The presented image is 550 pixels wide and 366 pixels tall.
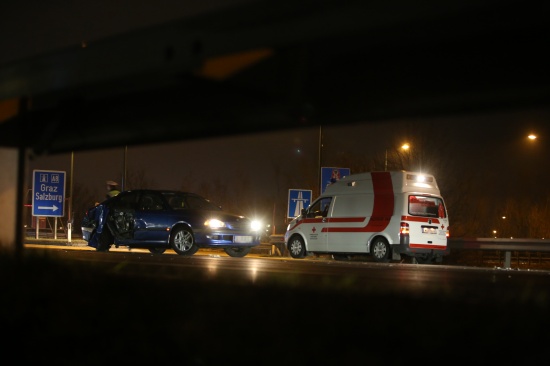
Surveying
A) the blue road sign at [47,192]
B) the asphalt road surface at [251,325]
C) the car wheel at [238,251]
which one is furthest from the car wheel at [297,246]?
the asphalt road surface at [251,325]

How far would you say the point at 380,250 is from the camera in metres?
20.2

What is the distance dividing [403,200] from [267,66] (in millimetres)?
14155

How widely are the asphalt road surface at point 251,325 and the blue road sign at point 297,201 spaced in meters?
20.7

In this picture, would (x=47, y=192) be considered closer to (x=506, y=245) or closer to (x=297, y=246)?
(x=297, y=246)

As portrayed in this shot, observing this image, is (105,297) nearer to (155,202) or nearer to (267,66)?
(267,66)

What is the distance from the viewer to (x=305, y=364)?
175 inches

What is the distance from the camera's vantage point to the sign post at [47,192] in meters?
29.9

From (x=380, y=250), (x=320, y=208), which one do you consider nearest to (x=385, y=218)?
(x=380, y=250)

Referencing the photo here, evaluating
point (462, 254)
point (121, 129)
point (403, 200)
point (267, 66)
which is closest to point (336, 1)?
point (267, 66)

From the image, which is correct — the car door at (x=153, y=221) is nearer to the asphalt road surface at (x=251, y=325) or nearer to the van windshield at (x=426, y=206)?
the van windshield at (x=426, y=206)

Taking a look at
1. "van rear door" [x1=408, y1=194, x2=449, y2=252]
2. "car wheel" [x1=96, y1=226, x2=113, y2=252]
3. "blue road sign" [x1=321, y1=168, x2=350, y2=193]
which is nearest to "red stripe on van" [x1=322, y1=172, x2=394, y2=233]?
"van rear door" [x1=408, y1=194, x2=449, y2=252]

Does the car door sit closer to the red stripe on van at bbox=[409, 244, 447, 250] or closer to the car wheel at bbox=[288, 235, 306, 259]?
the car wheel at bbox=[288, 235, 306, 259]

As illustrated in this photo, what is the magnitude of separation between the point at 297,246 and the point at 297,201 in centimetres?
508

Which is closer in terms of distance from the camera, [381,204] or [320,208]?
[381,204]
